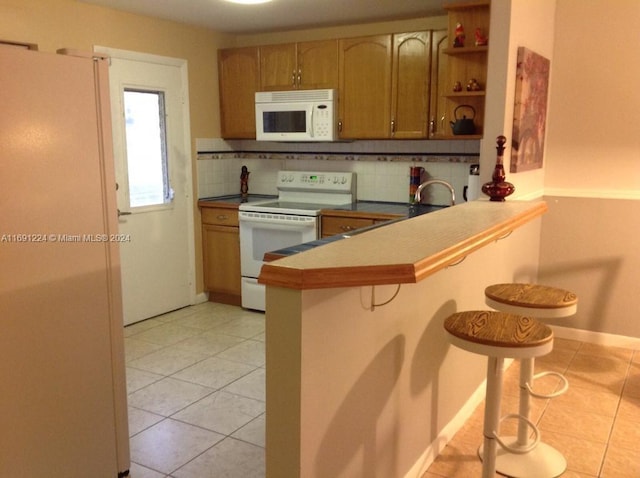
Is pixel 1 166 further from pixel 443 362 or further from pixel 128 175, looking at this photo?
pixel 128 175

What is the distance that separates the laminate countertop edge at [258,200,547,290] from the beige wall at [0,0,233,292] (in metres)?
2.89

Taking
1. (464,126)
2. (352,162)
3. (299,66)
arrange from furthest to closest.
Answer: (352,162)
(299,66)
(464,126)

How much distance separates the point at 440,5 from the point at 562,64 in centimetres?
95

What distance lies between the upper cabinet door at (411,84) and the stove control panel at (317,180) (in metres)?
0.71

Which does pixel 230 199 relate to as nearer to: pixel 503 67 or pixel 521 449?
pixel 503 67

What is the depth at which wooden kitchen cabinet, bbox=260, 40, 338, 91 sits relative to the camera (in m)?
4.48

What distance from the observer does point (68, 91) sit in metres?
2.00

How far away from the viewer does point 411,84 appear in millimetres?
4164

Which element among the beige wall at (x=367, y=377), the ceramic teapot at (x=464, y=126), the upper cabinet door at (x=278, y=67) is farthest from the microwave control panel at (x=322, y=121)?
the beige wall at (x=367, y=377)

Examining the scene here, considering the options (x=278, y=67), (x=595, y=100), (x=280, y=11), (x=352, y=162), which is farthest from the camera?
(x=352, y=162)

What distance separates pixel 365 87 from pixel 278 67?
0.84m

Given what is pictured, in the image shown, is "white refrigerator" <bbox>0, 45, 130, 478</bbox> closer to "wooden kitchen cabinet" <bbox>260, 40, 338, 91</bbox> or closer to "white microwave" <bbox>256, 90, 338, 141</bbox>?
"white microwave" <bbox>256, 90, 338, 141</bbox>

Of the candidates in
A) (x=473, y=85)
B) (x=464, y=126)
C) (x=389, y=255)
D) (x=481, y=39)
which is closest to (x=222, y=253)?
(x=464, y=126)

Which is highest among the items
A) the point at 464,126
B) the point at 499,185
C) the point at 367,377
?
the point at 464,126
